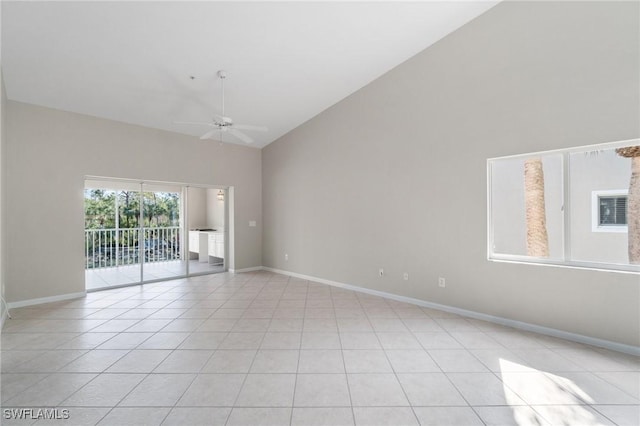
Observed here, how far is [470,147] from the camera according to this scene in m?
3.85

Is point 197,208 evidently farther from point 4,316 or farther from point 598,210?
point 598,210

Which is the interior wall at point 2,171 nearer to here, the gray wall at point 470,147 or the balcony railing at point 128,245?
the balcony railing at point 128,245

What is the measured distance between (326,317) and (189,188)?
454cm

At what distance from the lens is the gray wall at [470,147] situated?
293cm

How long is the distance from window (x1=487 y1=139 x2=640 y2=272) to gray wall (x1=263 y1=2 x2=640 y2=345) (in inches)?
6.8

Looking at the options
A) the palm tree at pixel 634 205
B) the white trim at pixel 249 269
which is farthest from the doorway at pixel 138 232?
the palm tree at pixel 634 205

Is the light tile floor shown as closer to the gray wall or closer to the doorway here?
the gray wall

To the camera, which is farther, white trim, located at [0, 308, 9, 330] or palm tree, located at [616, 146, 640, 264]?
white trim, located at [0, 308, 9, 330]

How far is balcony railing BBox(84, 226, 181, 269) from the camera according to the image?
19.4 ft

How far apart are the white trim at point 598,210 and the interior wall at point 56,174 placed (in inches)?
267
